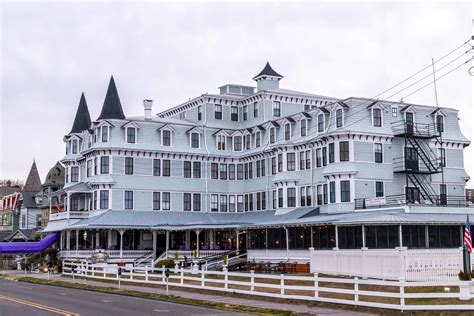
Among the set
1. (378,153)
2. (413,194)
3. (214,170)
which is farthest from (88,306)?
(214,170)

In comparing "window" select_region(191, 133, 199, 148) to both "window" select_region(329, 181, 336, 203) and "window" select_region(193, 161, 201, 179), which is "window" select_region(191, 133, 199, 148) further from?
"window" select_region(329, 181, 336, 203)

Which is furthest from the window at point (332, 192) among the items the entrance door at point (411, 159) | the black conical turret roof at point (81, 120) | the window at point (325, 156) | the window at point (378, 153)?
the black conical turret roof at point (81, 120)

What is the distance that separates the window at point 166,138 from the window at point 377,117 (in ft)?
71.7

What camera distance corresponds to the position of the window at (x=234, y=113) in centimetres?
7544

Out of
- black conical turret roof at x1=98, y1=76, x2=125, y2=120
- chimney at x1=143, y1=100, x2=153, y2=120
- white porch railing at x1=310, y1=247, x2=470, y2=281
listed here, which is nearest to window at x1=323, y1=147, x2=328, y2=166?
white porch railing at x1=310, y1=247, x2=470, y2=281

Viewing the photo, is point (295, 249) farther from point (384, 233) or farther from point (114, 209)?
point (114, 209)

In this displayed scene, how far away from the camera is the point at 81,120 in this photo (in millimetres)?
79812

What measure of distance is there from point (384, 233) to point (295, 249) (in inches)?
375

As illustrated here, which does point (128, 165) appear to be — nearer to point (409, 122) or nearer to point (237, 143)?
point (237, 143)

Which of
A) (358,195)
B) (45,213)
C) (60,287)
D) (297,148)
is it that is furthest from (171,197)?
(45,213)

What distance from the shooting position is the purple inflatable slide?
2689 inches

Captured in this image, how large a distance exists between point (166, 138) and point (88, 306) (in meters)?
42.6

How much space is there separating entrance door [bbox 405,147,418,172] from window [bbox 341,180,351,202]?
17.2 ft

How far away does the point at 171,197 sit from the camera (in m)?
69.8
